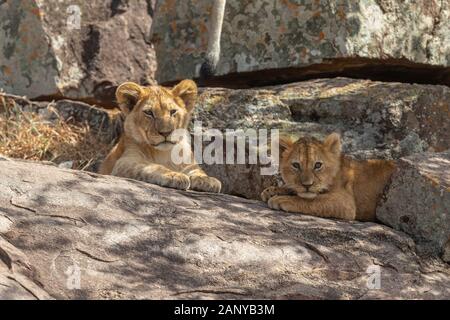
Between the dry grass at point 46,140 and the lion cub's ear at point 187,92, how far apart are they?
2273 millimetres

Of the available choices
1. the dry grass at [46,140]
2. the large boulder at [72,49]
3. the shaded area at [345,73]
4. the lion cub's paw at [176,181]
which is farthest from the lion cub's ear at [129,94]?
the large boulder at [72,49]

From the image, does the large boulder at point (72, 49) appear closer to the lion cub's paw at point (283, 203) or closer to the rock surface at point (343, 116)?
the rock surface at point (343, 116)

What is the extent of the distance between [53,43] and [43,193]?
5137 millimetres

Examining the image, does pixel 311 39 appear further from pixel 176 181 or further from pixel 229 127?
pixel 176 181

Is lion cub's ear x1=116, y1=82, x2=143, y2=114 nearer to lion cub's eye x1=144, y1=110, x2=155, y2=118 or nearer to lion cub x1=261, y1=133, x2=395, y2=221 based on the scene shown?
lion cub's eye x1=144, y1=110, x2=155, y2=118

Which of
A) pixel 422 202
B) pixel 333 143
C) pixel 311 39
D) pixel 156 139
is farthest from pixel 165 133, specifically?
pixel 311 39

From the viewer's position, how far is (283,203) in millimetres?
7512

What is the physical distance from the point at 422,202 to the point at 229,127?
2447mm

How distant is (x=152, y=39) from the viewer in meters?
10.6

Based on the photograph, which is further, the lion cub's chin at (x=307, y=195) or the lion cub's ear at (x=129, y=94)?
the lion cub's ear at (x=129, y=94)

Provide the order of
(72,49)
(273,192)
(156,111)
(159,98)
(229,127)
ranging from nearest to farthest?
1. (273,192)
2. (156,111)
3. (159,98)
4. (229,127)
5. (72,49)

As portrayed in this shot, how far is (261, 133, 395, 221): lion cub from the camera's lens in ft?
24.7

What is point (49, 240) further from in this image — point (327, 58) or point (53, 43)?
point (53, 43)

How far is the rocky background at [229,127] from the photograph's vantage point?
6.12m
